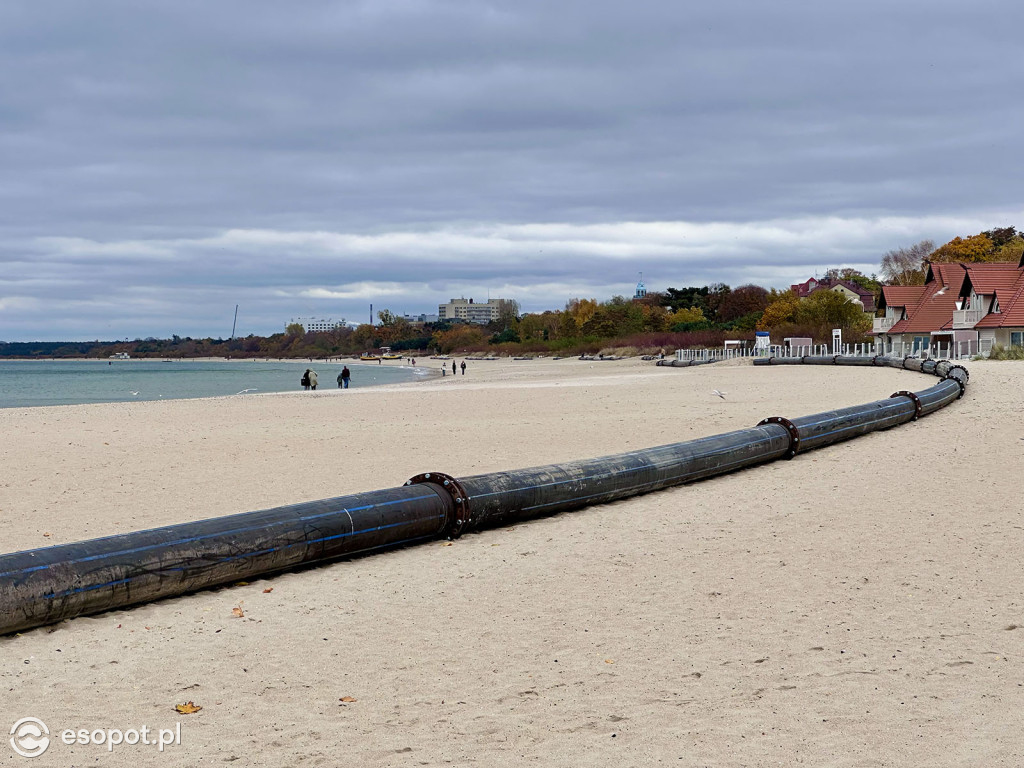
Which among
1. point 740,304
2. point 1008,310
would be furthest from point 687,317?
point 1008,310

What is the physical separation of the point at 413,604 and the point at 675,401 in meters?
20.0

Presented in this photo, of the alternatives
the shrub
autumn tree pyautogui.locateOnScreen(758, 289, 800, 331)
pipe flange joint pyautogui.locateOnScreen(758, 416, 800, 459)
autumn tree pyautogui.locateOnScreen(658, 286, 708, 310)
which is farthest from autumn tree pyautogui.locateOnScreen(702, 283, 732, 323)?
pipe flange joint pyautogui.locateOnScreen(758, 416, 800, 459)

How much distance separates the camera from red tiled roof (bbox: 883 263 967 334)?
2534 inches

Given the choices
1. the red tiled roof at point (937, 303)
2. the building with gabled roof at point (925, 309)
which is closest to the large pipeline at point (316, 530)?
the building with gabled roof at point (925, 309)

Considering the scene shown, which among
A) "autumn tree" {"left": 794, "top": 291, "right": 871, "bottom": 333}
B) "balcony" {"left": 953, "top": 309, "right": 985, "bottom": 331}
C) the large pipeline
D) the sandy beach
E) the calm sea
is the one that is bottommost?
the calm sea

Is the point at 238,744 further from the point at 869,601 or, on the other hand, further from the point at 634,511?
the point at 634,511

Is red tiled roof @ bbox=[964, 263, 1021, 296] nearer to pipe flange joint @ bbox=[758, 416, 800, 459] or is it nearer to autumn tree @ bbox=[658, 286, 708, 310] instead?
pipe flange joint @ bbox=[758, 416, 800, 459]

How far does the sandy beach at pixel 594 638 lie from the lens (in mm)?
4480

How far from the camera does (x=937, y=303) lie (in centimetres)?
6538

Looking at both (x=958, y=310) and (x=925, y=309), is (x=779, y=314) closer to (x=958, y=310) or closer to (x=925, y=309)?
(x=925, y=309)

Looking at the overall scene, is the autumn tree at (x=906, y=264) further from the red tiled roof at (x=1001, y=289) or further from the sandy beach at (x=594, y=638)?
the sandy beach at (x=594, y=638)

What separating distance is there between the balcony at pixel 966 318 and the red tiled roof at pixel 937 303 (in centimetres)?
541

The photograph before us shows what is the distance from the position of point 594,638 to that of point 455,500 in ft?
10.7

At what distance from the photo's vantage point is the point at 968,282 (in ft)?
193
